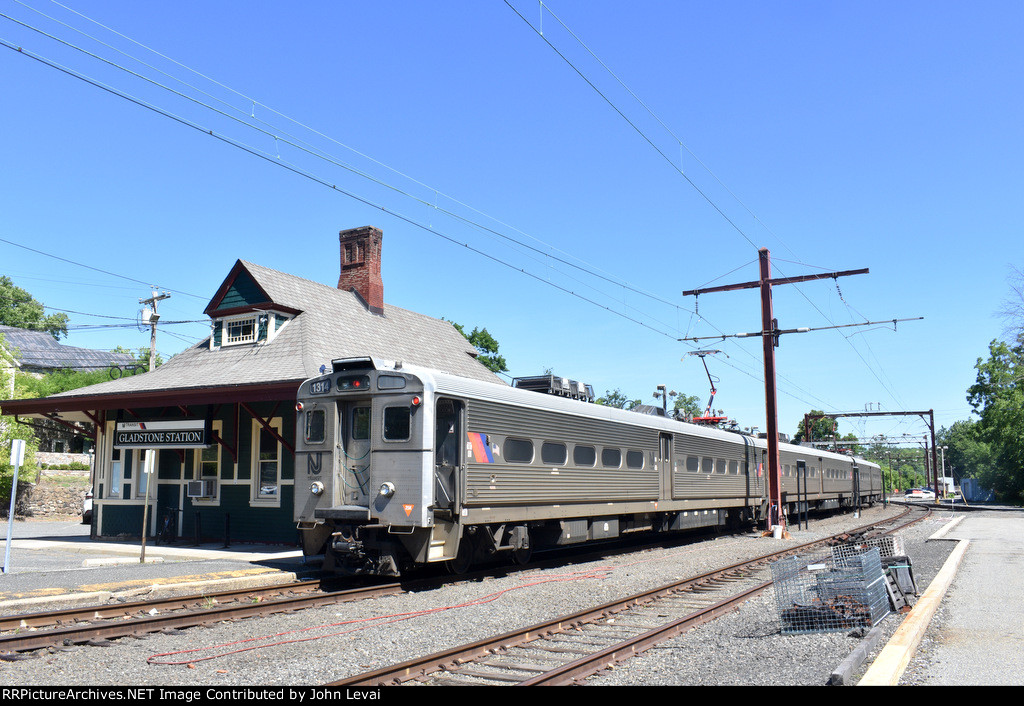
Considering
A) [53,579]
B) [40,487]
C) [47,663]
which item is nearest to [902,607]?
[47,663]

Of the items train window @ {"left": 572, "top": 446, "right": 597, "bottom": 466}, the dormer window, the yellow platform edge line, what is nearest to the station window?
the dormer window

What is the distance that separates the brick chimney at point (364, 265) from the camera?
26.5 meters

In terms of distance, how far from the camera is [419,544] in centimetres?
1191

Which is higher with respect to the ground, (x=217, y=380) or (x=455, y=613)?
(x=217, y=380)

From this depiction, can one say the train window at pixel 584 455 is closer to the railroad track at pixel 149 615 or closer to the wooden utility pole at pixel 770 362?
the railroad track at pixel 149 615

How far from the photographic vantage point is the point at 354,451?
42.7ft

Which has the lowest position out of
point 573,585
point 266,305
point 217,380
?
point 573,585

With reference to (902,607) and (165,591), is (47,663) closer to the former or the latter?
(165,591)

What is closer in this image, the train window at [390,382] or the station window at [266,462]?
the train window at [390,382]

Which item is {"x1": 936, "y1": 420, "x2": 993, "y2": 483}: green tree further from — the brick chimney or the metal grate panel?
the metal grate panel

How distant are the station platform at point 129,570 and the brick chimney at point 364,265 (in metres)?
10.2

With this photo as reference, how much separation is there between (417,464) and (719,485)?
45.0 ft

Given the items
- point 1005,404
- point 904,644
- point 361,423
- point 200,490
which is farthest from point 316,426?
point 1005,404

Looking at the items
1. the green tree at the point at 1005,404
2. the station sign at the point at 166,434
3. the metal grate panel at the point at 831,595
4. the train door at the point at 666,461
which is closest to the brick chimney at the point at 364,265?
the station sign at the point at 166,434
